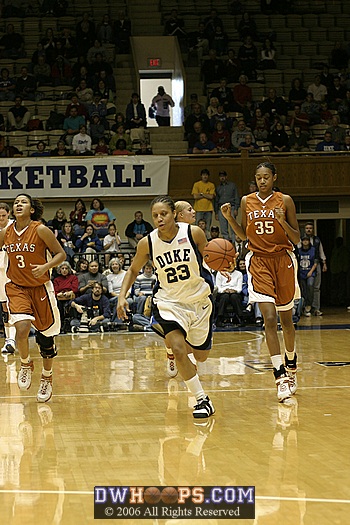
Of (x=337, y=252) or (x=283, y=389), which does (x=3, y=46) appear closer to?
(x=337, y=252)

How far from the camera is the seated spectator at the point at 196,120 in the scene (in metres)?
19.3

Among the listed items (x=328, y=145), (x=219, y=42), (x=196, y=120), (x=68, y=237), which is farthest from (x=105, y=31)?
(x=68, y=237)

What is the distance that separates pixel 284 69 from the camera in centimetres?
2248

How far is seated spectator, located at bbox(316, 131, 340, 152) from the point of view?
748 inches

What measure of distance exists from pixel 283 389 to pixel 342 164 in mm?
12720

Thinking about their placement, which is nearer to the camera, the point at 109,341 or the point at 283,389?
the point at 283,389

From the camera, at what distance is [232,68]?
21438 millimetres

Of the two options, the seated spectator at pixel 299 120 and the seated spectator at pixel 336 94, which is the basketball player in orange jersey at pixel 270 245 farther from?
the seated spectator at pixel 336 94

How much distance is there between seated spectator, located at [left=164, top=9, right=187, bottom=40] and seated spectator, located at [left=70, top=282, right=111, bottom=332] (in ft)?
35.0

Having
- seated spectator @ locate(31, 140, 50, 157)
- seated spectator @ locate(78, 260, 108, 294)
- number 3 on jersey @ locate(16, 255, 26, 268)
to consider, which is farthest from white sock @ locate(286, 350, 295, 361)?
seated spectator @ locate(31, 140, 50, 157)

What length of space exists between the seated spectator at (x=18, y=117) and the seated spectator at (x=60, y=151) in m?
1.52

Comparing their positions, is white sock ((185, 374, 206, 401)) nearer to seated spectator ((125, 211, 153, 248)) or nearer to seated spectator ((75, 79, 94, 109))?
seated spectator ((125, 211, 153, 248))

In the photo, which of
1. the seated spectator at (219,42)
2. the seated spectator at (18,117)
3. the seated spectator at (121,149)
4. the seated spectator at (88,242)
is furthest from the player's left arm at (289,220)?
the seated spectator at (219,42)

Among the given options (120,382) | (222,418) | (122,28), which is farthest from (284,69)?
(222,418)
